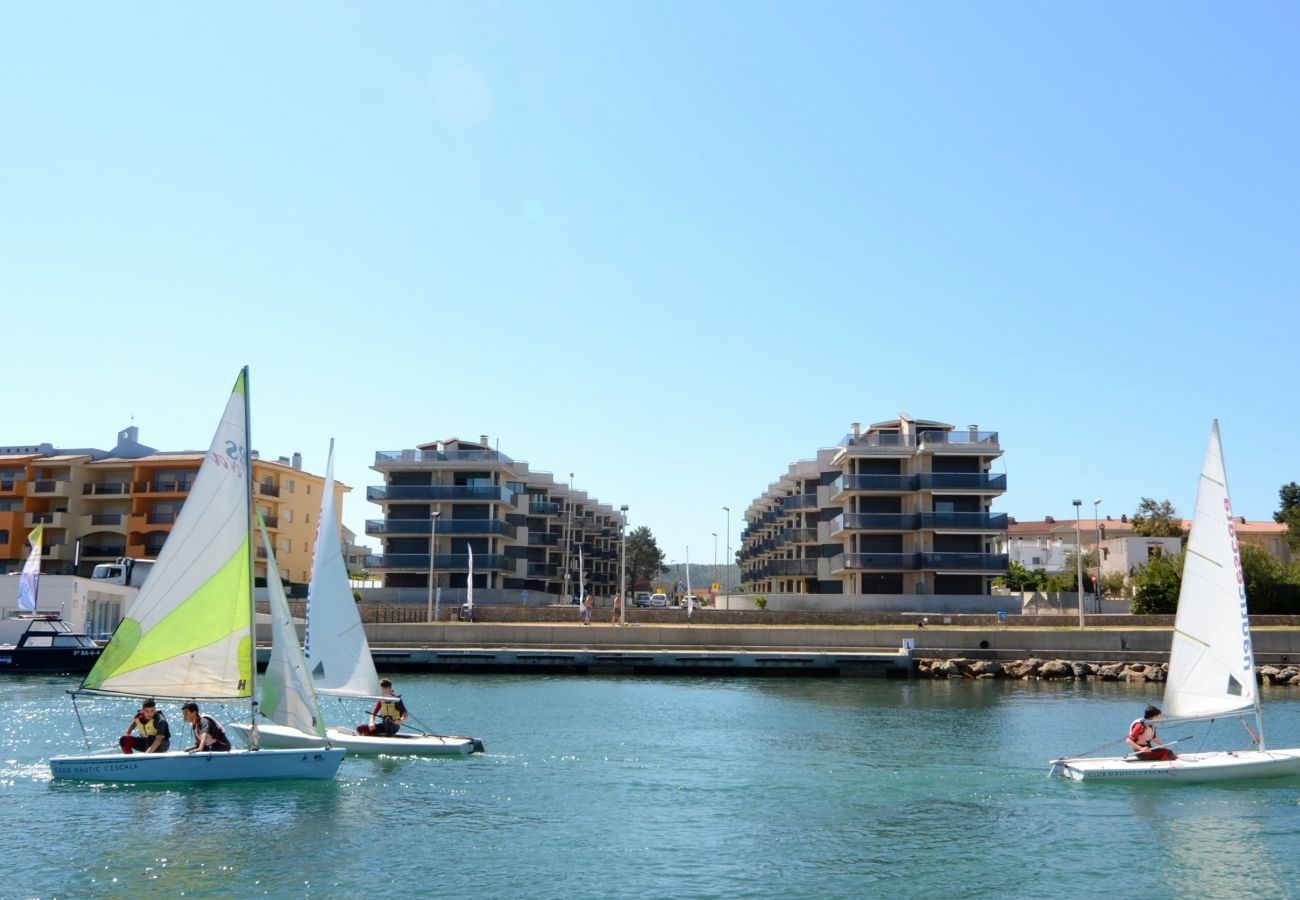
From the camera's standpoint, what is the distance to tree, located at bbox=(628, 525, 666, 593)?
16512cm

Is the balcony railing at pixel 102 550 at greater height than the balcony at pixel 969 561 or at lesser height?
greater

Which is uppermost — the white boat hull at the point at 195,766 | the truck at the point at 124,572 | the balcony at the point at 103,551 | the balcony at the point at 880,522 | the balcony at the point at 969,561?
the balcony at the point at 880,522

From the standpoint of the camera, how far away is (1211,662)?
2672 centimetres

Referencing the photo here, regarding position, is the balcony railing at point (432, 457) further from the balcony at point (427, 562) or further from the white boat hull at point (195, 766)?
the white boat hull at point (195, 766)

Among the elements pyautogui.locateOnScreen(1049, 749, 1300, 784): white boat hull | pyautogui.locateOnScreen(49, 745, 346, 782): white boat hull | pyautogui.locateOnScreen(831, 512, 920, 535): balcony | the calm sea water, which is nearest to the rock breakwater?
the calm sea water

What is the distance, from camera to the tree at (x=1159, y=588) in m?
66.3

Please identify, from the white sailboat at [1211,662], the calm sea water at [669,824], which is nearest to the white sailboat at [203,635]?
the calm sea water at [669,824]

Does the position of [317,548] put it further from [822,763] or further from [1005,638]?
[1005,638]

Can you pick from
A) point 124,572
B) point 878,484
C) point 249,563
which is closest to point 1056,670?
point 878,484

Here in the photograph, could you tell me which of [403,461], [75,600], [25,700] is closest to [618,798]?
[25,700]

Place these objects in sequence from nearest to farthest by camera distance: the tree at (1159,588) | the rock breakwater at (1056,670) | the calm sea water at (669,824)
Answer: the calm sea water at (669,824)
the rock breakwater at (1056,670)
the tree at (1159,588)

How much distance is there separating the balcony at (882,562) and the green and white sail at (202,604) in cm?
6121

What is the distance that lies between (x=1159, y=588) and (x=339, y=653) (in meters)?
53.7

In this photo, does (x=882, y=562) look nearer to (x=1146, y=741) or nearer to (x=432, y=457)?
(x=432, y=457)
